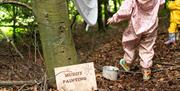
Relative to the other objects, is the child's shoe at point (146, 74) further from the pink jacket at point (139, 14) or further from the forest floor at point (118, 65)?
the pink jacket at point (139, 14)

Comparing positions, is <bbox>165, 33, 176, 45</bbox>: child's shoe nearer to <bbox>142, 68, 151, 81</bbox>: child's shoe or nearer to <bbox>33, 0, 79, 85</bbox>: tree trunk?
<bbox>142, 68, 151, 81</bbox>: child's shoe

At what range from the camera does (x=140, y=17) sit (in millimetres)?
5180

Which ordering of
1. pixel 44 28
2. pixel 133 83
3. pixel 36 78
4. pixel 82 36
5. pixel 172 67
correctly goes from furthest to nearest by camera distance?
1. pixel 82 36
2. pixel 172 67
3. pixel 133 83
4. pixel 36 78
5. pixel 44 28

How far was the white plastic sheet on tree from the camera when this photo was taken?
4.98m

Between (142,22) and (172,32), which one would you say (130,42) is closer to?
(142,22)

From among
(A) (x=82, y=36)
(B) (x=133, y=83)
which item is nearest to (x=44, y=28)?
(B) (x=133, y=83)

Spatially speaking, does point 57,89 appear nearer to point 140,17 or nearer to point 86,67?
point 86,67

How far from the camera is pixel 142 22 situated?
5.18 meters

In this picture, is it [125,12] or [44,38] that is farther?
[125,12]

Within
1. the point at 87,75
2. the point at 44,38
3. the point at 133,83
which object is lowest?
the point at 133,83

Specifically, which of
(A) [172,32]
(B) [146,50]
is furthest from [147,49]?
(A) [172,32]

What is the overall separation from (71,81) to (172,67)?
6.21 ft

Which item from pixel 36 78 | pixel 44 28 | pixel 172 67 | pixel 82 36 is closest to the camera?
pixel 44 28

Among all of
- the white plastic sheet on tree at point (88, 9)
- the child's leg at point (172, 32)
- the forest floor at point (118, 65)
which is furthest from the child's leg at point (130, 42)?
the child's leg at point (172, 32)
